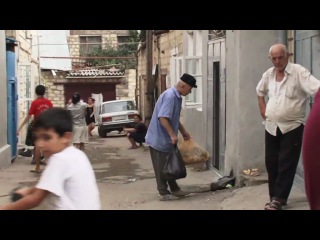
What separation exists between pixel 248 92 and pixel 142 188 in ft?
7.97

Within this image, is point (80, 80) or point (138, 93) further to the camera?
point (80, 80)

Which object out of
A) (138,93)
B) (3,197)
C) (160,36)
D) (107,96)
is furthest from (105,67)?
(3,197)

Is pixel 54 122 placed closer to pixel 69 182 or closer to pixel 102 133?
pixel 69 182

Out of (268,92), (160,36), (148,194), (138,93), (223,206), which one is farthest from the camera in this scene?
(138,93)

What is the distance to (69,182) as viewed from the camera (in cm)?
323

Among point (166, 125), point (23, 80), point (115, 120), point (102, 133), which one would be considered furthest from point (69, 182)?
point (102, 133)

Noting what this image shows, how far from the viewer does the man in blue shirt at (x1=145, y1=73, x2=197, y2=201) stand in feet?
25.7

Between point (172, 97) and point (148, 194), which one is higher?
point (172, 97)

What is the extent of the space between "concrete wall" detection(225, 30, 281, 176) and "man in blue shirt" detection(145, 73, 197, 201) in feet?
2.77

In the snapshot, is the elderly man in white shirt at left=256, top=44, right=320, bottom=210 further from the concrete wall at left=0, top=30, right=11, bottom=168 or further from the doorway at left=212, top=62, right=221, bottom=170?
the concrete wall at left=0, top=30, right=11, bottom=168

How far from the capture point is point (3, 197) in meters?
8.95

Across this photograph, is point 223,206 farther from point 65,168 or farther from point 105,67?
point 105,67

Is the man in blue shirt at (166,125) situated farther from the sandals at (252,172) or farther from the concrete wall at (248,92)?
the sandals at (252,172)

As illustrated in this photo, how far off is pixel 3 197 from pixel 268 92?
461 cm
